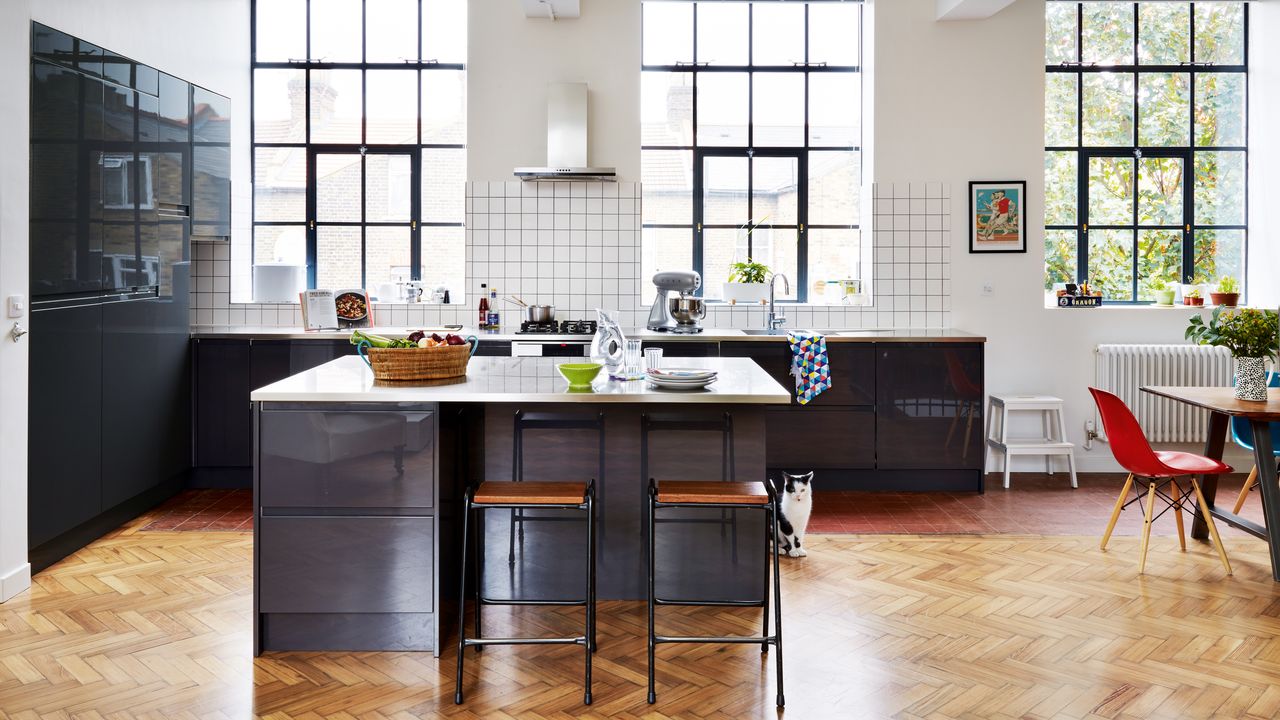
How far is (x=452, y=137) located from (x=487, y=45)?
0.64 meters

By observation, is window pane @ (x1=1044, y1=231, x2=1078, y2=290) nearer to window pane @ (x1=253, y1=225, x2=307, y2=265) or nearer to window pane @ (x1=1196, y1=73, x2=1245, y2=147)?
window pane @ (x1=1196, y1=73, x2=1245, y2=147)

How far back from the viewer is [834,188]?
614cm

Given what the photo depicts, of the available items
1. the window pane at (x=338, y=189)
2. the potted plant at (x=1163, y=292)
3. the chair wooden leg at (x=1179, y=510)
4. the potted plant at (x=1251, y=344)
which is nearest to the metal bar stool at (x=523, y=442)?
the chair wooden leg at (x=1179, y=510)

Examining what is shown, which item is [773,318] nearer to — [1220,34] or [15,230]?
[1220,34]

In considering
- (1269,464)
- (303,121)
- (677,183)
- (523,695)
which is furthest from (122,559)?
(1269,464)

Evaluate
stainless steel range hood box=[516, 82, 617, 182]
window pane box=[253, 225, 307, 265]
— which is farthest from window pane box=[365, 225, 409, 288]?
stainless steel range hood box=[516, 82, 617, 182]

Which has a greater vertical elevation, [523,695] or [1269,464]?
[1269,464]

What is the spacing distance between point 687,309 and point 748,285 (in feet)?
2.19

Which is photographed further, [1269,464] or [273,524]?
[1269,464]

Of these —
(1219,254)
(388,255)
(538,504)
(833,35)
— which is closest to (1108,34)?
(1219,254)

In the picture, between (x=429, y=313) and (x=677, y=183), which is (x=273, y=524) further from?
(x=677, y=183)

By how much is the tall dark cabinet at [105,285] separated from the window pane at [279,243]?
0.80 m

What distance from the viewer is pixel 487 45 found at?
19.1 feet

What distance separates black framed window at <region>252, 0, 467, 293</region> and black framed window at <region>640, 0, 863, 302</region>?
50.6 inches
